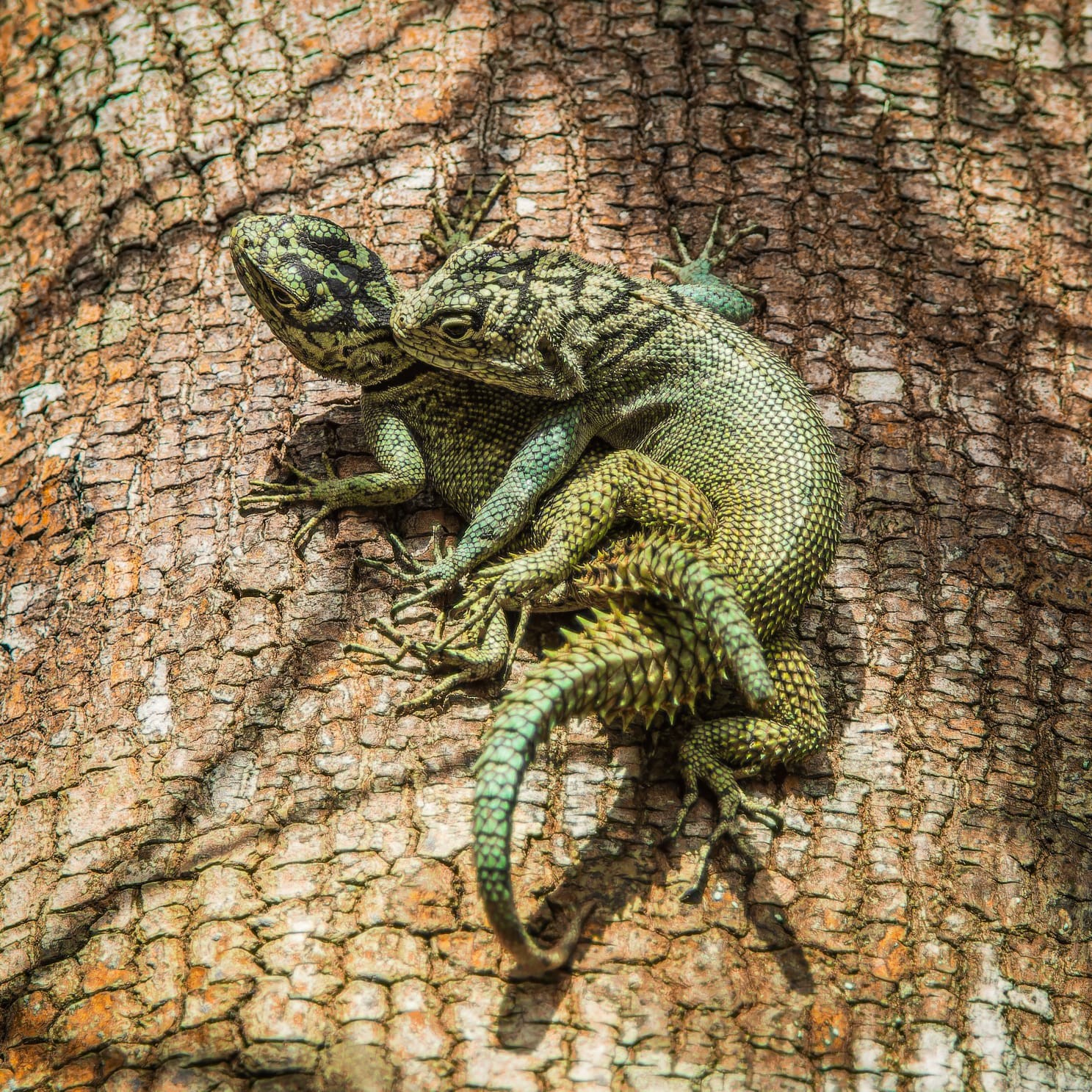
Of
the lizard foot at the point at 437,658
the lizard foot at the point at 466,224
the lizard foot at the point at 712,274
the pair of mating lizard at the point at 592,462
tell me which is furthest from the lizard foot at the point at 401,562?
the lizard foot at the point at 712,274

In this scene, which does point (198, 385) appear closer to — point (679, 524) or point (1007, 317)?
point (679, 524)

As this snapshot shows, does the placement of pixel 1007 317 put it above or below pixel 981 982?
above

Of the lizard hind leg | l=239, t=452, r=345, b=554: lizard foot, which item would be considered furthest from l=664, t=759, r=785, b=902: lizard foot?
l=239, t=452, r=345, b=554: lizard foot

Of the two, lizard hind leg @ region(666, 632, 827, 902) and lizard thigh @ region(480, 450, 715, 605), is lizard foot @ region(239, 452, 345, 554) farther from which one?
lizard hind leg @ region(666, 632, 827, 902)

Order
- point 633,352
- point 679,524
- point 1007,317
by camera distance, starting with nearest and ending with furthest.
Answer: point 679,524 → point 633,352 → point 1007,317

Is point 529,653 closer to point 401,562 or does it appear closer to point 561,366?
point 401,562

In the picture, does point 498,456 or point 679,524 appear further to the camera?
point 498,456

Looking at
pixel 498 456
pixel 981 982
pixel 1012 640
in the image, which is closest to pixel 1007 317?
pixel 1012 640
